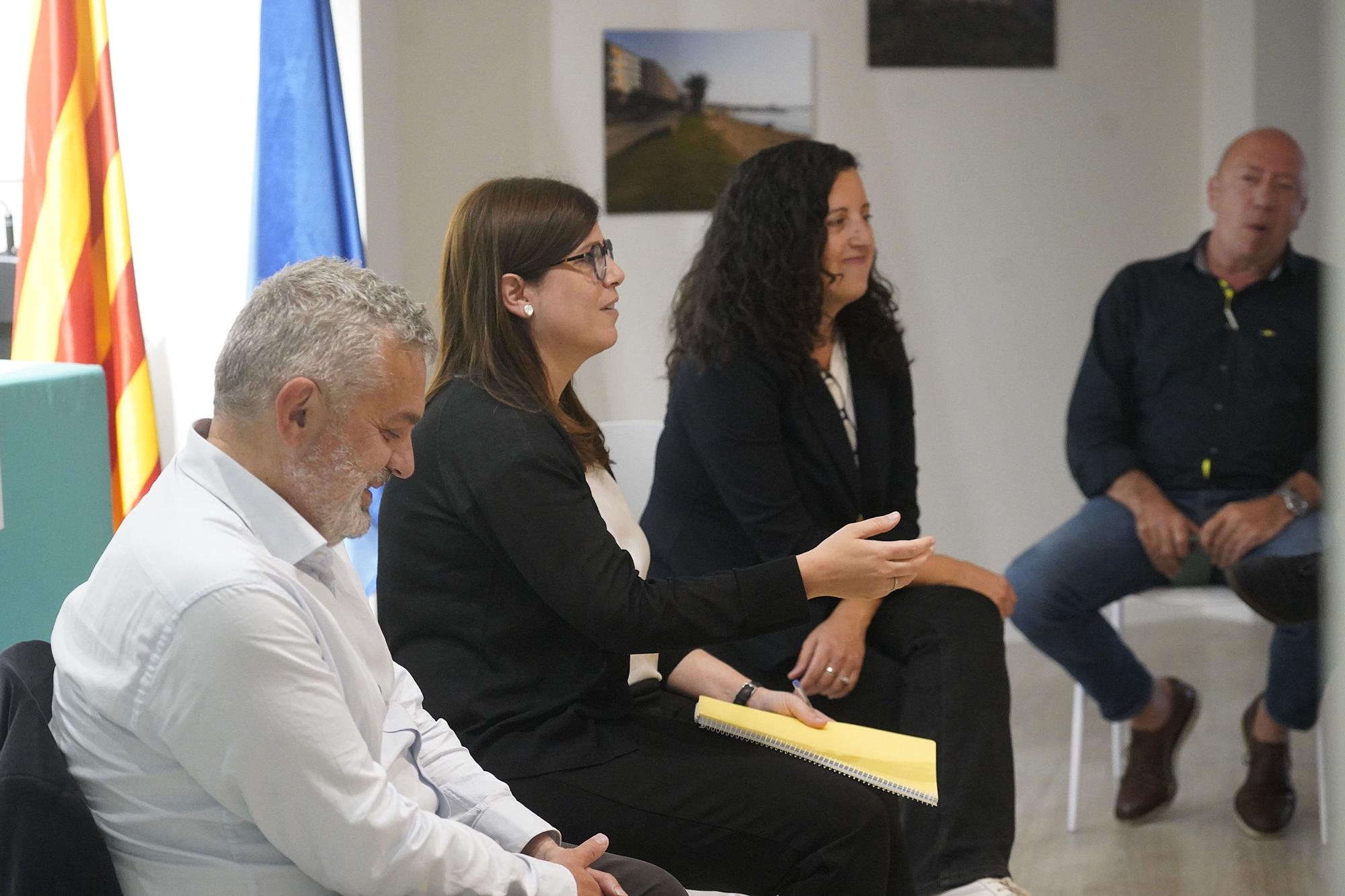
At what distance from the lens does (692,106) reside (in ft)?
13.3

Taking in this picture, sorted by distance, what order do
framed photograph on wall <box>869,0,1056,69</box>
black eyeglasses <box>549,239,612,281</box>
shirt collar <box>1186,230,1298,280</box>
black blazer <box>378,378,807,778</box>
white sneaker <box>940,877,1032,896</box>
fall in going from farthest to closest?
framed photograph on wall <box>869,0,1056,69</box> → shirt collar <box>1186,230,1298,280</box> → white sneaker <box>940,877,1032,896</box> → black eyeglasses <box>549,239,612,281</box> → black blazer <box>378,378,807,778</box>

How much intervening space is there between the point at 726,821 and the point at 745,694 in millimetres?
367

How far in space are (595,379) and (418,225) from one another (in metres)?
0.70

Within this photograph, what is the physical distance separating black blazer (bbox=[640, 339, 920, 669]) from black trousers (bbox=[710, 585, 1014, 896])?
4.8 inches

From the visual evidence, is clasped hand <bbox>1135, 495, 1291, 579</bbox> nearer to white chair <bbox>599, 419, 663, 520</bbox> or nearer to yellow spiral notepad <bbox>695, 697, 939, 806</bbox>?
white chair <bbox>599, 419, 663, 520</bbox>

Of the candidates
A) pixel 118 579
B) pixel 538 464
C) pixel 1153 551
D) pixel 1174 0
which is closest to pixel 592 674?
pixel 538 464

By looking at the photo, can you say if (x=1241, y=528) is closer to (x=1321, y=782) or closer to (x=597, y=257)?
(x=1321, y=782)

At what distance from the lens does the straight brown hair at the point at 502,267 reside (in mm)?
1682

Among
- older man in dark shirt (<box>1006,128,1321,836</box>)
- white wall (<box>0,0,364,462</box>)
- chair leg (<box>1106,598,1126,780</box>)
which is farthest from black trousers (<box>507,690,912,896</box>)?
white wall (<box>0,0,364,462</box>)

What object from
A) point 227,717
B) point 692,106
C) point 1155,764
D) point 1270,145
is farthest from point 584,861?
point 692,106

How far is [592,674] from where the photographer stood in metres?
1.61

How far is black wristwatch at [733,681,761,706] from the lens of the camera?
6.21 feet

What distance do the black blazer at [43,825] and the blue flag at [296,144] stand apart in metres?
1.98

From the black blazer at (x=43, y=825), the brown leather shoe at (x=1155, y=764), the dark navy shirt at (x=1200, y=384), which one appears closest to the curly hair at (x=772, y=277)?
the dark navy shirt at (x=1200, y=384)
